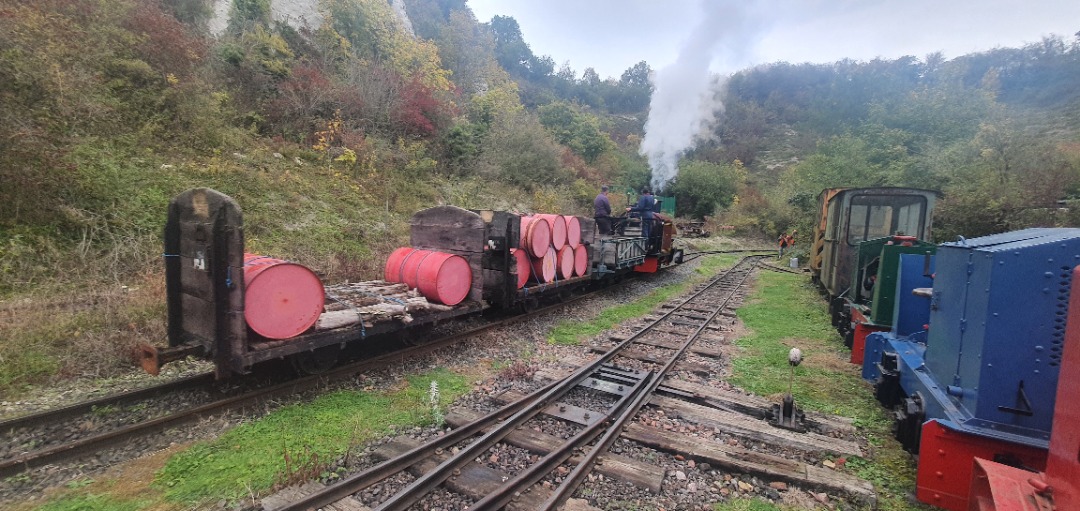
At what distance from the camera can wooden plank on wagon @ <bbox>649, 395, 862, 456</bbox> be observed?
418cm

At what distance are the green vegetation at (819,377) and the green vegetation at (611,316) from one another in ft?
6.93

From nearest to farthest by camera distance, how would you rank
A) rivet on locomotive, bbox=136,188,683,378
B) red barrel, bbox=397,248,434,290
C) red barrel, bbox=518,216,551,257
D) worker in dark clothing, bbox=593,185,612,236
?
rivet on locomotive, bbox=136,188,683,378, red barrel, bbox=397,248,434,290, red barrel, bbox=518,216,551,257, worker in dark clothing, bbox=593,185,612,236

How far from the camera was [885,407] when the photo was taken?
512 centimetres

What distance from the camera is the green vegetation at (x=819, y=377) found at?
3.82m

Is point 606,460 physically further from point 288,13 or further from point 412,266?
point 288,13

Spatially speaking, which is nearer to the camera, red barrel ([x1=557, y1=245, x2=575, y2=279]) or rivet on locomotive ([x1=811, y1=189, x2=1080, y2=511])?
rivet on locomotive ([x1=811, y1=189, x2=1080, y2=511])

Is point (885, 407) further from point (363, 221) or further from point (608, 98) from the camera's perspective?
point (608, 98)

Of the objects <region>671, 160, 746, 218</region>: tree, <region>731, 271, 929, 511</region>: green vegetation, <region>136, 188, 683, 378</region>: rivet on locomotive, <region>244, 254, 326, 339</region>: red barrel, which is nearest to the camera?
<region>731, 271, 929, 511</region>: green vegetation

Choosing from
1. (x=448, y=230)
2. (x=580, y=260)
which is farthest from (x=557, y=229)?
(x=448, y=230)

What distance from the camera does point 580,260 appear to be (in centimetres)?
1047

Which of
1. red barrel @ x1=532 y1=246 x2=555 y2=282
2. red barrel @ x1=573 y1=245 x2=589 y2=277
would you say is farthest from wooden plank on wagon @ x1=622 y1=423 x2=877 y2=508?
red barrel @ x1=573 y1=245 x2=589 y2=277

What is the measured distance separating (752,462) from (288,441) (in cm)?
407

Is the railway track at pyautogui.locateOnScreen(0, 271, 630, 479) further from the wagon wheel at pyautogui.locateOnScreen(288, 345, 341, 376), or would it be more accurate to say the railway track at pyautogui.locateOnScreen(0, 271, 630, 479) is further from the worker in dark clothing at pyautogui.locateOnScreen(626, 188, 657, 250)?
the worker in dark clothing at pyautogui.locateOnScreen(626, 188, 657, 250)

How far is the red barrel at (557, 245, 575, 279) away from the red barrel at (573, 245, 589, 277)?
0.26m
